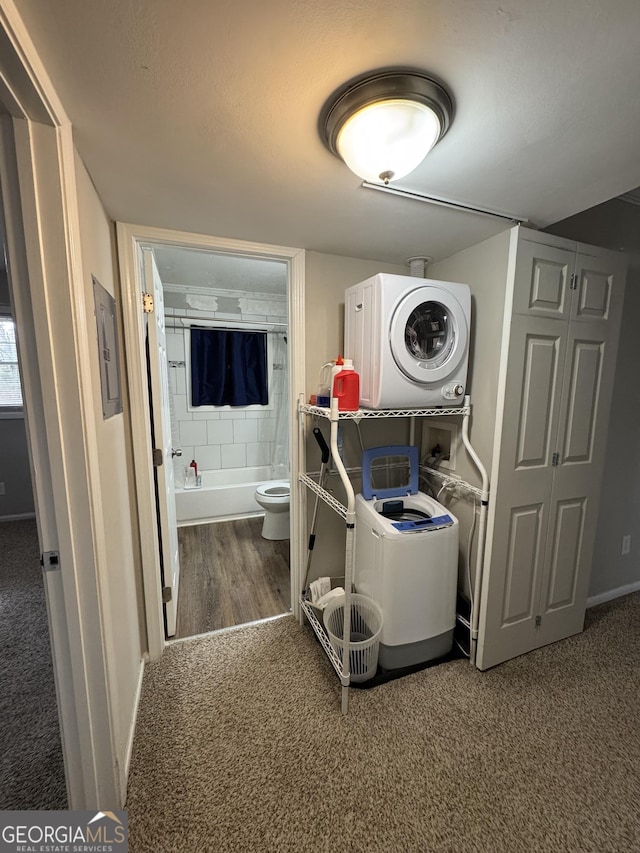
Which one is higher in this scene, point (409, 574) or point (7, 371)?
point (7, 371)

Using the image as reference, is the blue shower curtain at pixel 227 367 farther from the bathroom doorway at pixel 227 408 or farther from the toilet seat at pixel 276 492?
the toilet seat at pixel 276 492

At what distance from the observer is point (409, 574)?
1.54 m

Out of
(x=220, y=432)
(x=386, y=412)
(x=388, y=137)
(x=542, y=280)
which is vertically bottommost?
(x=220, y=432)

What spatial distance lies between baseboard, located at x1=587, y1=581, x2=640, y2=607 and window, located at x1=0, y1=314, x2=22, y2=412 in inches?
196

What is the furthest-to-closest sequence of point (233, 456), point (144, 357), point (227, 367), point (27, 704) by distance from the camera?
point (233, 456) < point (227, 367) < point (144, 357) < point (27, 704)

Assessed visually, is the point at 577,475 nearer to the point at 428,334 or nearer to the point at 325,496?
the point at 428,334

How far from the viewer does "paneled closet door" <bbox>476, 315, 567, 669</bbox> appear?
153 centimetres

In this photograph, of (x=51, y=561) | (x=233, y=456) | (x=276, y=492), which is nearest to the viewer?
(x=51, y=561)

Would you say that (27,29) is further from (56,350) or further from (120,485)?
(120,485)

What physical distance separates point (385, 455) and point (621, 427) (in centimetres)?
153

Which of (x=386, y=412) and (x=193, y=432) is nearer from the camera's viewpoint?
(x=386, y=412)

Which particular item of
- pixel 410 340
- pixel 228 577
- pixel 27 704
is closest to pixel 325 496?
pixel 410 340

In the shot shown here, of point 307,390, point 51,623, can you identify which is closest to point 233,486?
point 307,390
